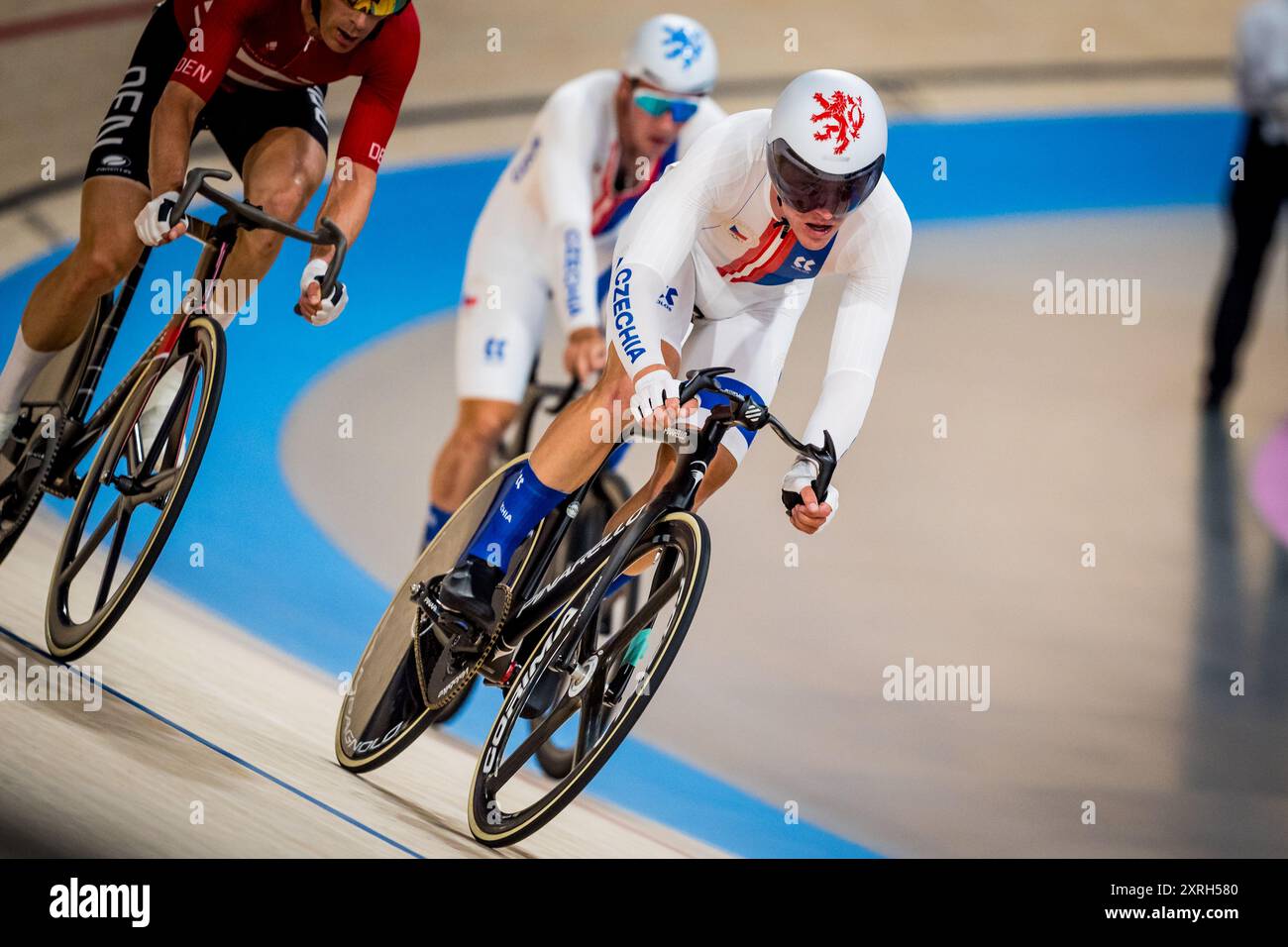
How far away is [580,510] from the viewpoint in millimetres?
4035

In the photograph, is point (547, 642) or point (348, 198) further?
point (348, 198)

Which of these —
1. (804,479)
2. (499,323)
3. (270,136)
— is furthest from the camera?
A: (499,323)

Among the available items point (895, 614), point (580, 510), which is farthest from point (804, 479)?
point (895, 614)

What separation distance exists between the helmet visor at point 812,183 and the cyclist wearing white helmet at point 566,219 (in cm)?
126

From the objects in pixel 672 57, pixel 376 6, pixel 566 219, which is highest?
pixel 672 57

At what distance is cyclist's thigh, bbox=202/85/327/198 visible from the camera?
11.4 ft

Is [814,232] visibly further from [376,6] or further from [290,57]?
[290,57]

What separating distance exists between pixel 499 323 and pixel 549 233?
278mm

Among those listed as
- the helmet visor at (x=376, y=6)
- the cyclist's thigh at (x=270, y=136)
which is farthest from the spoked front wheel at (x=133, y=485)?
the helmet visor at (x=376, y=6)

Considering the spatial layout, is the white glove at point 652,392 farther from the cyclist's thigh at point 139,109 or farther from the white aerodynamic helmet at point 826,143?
the cyclist's thigh at point 139,109

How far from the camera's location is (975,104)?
939 centimetres

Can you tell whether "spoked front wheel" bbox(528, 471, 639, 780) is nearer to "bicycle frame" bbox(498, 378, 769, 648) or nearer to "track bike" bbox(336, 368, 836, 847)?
"track bike" bbox(336, 368, 836, 847)
